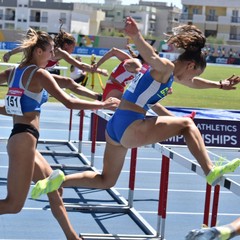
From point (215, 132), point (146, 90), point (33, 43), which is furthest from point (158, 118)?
point (215, 132)

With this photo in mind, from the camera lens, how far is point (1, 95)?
2386 cm

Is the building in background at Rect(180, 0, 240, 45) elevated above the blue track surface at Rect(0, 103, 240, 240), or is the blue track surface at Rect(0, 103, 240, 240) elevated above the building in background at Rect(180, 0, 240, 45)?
the building in background at Rect(180, 0, 240, 45)

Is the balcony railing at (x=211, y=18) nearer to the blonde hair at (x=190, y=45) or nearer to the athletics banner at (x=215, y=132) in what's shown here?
the athletics banner at (x=215, y=132)

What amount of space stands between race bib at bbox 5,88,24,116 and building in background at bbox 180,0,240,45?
103 metres

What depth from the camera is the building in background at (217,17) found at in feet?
361

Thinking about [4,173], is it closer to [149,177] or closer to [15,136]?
[149,177]

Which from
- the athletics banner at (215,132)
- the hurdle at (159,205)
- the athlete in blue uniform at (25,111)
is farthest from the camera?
the athletics banner at (215,132)


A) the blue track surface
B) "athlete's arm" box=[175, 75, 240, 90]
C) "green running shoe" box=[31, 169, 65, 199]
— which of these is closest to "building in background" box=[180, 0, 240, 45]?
the blue track surface

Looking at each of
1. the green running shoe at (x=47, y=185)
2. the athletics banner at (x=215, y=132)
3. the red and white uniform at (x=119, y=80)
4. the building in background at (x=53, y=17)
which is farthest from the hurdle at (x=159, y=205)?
the building in background at (x=53, y=17)

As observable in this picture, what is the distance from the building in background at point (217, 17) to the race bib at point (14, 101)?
10338 centimetres

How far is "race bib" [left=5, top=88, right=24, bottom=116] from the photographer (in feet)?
20.9

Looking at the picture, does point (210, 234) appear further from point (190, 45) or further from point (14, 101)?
point (190, 45)

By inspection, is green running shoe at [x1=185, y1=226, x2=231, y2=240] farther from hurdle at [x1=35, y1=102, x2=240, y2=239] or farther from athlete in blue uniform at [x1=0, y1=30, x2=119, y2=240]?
athlete in blue uniform at [x1=0, y1=30, x2=119, y2=240]

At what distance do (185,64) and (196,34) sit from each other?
0.96ft
